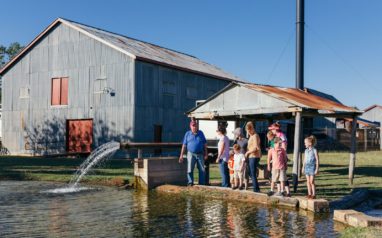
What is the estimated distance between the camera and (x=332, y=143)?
42.0 metres

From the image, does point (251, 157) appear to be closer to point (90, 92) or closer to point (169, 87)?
point (169, 87)

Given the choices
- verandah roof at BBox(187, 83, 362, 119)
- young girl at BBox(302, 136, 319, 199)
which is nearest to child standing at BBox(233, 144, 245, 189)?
young girl at BBox(302, 136, 319, 199)

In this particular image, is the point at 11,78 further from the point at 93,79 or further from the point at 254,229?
the point at 254,229

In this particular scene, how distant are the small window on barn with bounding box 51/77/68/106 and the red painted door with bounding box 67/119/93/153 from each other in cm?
161

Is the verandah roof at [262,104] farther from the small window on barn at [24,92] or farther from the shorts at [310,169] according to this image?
the small window on barn at [24,92]

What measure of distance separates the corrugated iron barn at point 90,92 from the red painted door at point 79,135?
6 cm

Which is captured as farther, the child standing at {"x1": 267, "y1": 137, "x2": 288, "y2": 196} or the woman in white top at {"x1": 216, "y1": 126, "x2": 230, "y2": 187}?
the woman in white top at {"x1": 216, "y1": 126, "x2": 230, "y2": 187}

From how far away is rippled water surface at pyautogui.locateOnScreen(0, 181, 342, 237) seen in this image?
7.92 meters

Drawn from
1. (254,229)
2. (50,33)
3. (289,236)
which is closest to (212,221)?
(254,229)

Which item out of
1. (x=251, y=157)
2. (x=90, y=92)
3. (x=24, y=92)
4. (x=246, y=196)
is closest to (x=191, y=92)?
(x=90, y=92)

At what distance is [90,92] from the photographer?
96.2ft

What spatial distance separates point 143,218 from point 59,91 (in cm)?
2324

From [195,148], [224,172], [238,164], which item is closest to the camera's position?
[238,164]

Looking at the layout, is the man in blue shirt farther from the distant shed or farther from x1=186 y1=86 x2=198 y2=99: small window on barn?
x1=186 y1=86 x2=198 y2=99: small window on barn
